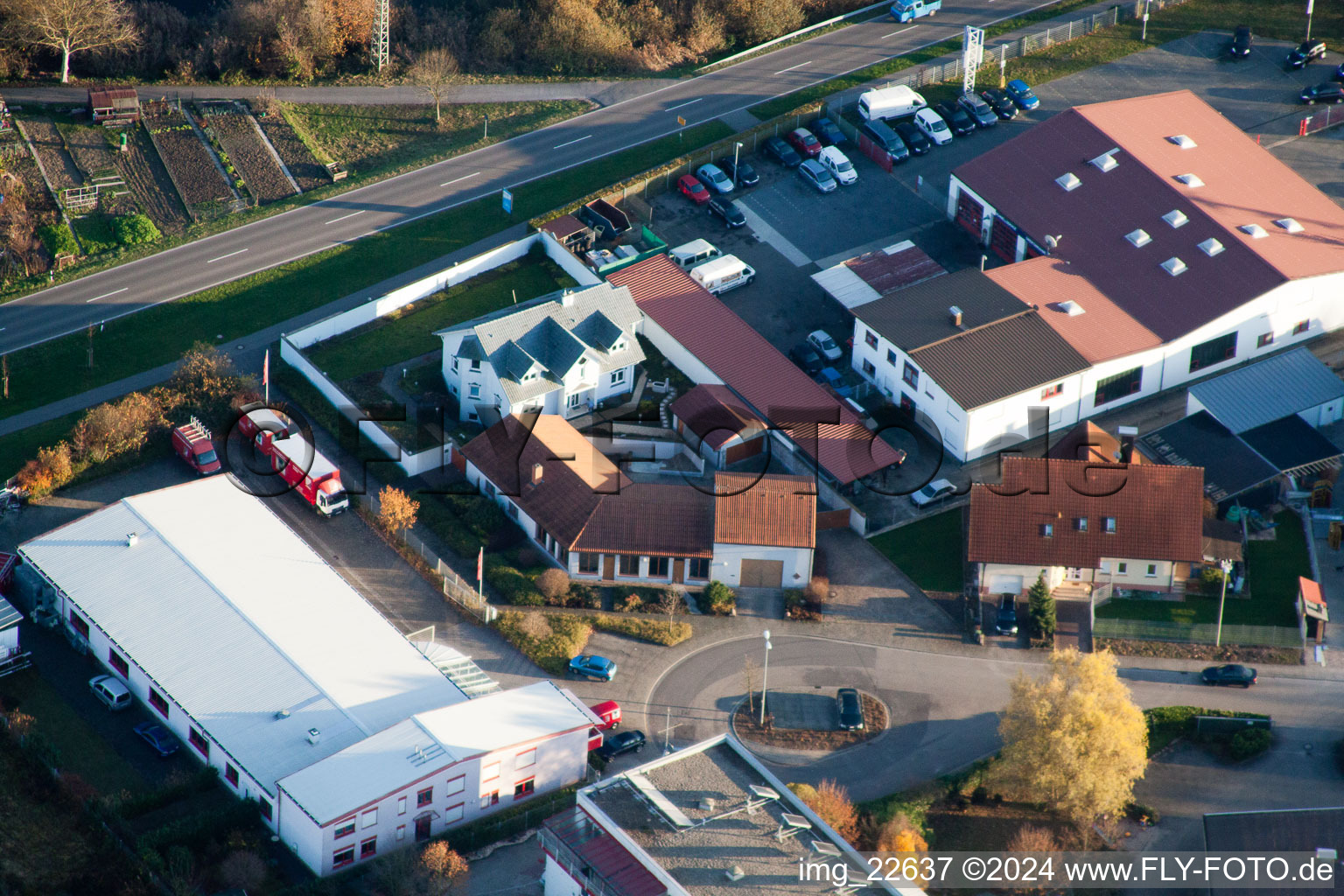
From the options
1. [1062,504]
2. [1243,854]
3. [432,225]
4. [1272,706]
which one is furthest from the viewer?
[432,225]

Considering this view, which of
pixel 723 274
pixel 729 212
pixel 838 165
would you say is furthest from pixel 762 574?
pixel 838 165

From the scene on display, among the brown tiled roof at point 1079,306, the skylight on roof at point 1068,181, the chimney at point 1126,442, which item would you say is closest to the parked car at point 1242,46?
the skylight on roof at point 1068,181

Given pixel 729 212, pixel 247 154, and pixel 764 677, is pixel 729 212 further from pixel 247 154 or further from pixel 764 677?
pixel 764 677

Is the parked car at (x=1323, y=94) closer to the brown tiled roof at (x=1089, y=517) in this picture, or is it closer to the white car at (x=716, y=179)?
the white car at (x=716, y=179)

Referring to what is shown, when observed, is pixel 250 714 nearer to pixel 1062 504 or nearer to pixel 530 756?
pixel 530 756

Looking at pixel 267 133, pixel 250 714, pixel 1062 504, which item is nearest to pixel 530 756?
pixel 250 714
